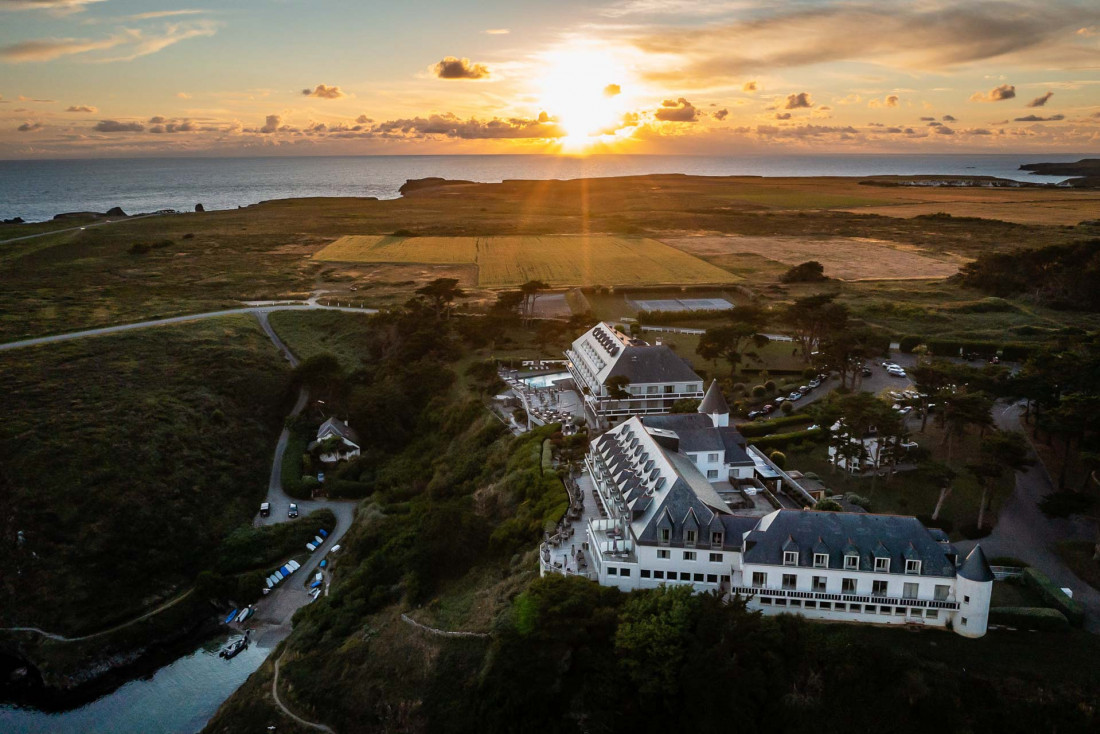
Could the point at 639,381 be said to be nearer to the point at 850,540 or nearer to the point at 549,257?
the point at 850,540

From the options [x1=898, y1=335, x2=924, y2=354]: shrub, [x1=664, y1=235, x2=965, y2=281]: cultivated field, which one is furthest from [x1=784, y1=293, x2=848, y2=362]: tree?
[x1=664, y1=235, x2=965, y2=281]: cultivated field

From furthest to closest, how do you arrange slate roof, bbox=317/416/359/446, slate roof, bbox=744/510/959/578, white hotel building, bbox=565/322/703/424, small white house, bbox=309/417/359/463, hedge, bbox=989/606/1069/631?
slate roof, bbox=317/416/359/446
small white house, bbox=309/417/359/463
white hotel building, bbox=565/322/703/424
slate roof, bbox=744/510/959/578
hedge, bbox=989/606/1069/631

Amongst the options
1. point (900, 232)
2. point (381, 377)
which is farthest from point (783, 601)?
point (900, 232)

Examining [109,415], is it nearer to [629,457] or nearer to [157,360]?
[157,360]

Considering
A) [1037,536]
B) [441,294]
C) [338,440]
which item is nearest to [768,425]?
[1037,536]

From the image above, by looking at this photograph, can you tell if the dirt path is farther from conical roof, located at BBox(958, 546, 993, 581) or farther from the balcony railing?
conical roof, located at BBox(958, 546, 993, 581)

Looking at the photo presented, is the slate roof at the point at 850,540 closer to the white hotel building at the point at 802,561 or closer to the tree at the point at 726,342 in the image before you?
the white hotel building at the point at 802,561
